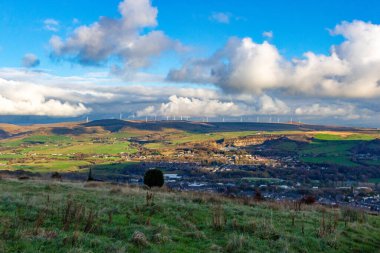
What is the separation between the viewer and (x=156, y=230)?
14578 mm

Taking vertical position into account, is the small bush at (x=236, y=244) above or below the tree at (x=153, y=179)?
above

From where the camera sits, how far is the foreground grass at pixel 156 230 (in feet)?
38.6

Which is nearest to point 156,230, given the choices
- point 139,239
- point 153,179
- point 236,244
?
point 139,239

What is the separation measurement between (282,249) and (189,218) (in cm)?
552

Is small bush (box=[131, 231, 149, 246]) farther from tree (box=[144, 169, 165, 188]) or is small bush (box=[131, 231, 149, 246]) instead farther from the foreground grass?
tree (box=[144, 169, 165, 188])

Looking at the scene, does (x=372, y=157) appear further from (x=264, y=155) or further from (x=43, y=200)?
(x=43, y=200)

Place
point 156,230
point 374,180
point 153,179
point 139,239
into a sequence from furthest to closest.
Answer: point 374,180, point 153,179, point 156,230, point 139,239

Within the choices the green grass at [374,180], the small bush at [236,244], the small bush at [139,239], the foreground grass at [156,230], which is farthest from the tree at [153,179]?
the green grass at [374,180]

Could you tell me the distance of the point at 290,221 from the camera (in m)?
19.9

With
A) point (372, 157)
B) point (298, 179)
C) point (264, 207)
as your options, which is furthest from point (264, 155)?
point (264, 207)

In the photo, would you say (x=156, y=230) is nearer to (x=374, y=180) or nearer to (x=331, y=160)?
(x=374, y=180)

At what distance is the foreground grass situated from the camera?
11.8m

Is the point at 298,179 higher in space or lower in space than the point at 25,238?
lower

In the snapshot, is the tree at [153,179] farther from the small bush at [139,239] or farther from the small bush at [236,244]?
the small bush at [139,239]
